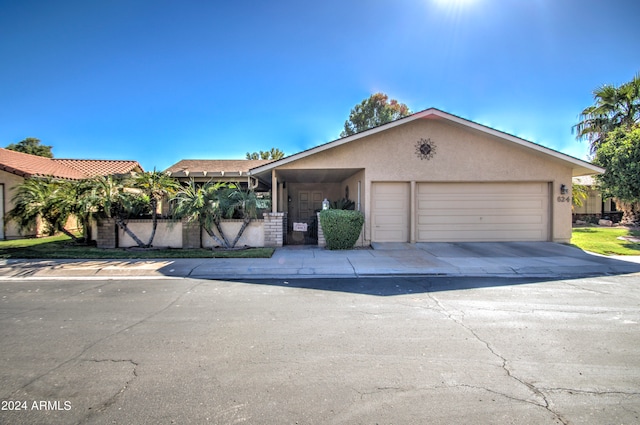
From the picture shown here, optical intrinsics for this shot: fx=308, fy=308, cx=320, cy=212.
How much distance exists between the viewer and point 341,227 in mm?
10289

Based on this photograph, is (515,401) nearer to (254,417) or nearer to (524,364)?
(524,364)

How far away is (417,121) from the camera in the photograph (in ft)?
36.6

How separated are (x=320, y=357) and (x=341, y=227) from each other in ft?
23.3

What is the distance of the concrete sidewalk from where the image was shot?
7.24 meters

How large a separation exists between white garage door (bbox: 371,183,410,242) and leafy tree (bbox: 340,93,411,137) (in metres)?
24.9

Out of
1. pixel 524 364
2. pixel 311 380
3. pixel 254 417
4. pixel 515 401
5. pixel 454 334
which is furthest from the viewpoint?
pixel 454 334

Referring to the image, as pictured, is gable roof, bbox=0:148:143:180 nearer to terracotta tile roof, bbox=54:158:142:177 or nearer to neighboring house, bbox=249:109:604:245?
terracotta tile roof, bbox=54:158:142:177

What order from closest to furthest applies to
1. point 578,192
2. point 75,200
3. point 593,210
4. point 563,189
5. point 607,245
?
point 75,200, point 607,245, point 563,189, point 578,192, point 593,210

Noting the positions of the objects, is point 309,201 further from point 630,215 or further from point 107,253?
point 630,215

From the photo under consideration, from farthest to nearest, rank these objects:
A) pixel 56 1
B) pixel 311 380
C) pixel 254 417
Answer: pixel 56 1 < pixel 311 380 < pixel 254 417

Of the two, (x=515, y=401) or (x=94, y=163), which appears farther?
(x=94, y=163)

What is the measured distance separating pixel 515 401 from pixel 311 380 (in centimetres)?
172

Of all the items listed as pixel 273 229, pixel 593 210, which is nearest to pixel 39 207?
pixel 273 229

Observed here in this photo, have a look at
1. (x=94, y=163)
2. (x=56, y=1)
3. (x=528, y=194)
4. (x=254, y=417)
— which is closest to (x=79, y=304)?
(x=254, y=417)
